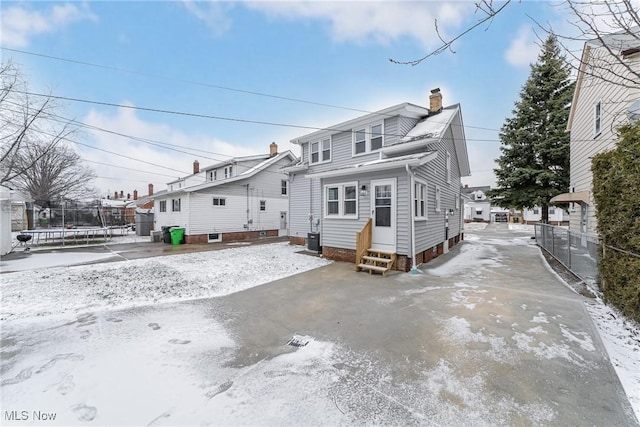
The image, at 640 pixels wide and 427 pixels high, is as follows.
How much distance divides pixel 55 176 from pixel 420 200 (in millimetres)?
32133

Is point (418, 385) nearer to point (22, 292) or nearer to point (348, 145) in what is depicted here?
point (22, 292)

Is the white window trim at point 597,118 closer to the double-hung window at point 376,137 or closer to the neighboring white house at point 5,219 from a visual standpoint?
the double-hung window at point 376,137

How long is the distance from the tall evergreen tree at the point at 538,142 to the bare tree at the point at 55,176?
3447 cm

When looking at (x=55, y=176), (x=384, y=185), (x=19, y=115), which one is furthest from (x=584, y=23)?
(x=55, y=176)

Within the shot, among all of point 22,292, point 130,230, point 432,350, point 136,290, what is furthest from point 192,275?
point 130,230

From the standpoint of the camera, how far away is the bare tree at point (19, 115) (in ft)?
38.3

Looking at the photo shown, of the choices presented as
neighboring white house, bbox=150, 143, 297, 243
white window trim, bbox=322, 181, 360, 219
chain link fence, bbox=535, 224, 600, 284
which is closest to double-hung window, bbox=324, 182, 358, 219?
white window trim, bbox=322, 181, 360, 219

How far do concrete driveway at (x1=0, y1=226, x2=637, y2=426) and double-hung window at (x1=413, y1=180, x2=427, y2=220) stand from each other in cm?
333

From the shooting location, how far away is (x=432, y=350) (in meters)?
3.28

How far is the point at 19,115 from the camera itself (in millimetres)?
13047

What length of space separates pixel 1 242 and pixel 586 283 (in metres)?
19.8

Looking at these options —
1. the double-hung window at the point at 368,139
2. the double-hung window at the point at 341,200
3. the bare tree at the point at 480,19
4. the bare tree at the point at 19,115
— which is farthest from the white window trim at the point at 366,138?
the bare tree at the point at 19,115

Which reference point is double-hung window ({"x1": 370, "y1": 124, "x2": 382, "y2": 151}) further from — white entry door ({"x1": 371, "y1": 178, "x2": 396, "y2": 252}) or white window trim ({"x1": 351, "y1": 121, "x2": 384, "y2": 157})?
white entry door ({"x1": 371, "y1": 178, "x2": 396, "y2": 252})

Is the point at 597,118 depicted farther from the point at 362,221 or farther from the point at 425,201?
the point at 362,221
